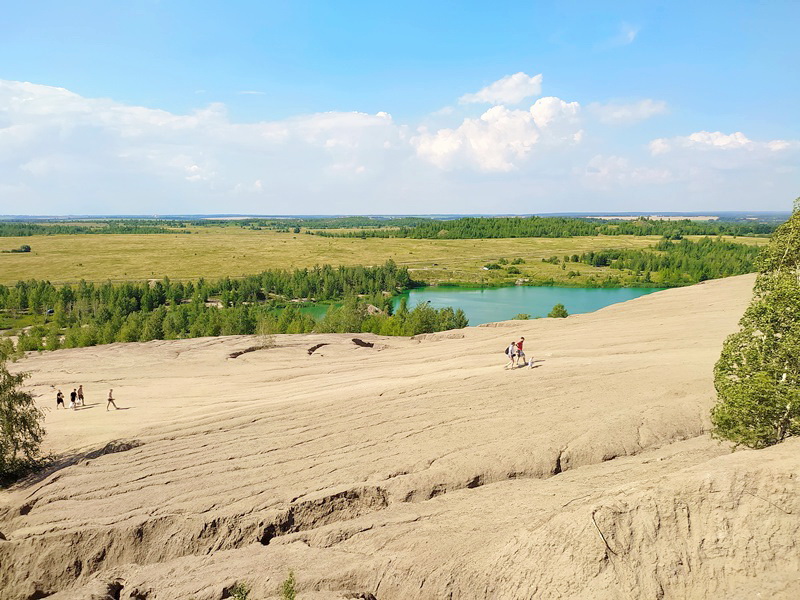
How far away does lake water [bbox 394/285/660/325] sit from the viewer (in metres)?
101

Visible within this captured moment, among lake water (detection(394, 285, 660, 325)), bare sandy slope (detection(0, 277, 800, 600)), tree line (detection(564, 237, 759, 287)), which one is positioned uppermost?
tree line (detection(564, 237, 759, 287))

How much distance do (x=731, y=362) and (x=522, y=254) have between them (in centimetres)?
18362

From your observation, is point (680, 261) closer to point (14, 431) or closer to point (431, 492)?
point (431, 492)

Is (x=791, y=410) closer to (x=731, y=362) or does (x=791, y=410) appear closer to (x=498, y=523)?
(x=731, y=362)

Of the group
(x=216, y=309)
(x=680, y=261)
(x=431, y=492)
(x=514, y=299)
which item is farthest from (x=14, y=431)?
(x=680, y=261)

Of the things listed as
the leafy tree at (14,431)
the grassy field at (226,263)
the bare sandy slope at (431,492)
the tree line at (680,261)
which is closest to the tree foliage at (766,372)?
the bare sandy slope at (431,492)

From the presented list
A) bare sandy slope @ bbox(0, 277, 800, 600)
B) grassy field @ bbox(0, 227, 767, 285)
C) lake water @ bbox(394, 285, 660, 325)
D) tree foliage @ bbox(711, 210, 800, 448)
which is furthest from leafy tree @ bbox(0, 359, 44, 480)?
grassy field @ bbox(0, 227, 767, 285)

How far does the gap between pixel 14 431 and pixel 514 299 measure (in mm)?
107639

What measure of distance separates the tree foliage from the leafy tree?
88.7 feet

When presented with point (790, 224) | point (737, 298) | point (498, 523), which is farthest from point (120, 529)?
point (737, 298)

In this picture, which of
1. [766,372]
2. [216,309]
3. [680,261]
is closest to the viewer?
[766,372]

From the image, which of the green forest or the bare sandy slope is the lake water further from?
the bare sandy slope

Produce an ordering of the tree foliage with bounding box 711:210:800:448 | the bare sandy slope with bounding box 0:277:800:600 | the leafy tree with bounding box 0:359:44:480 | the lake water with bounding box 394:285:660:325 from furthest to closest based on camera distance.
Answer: the lake water with bounding box 394:285:660:325 < the leafy tree with bounding box 0:359:44:480 < the tree foliage with bounding box 711:210:800:448 < the bare sandy slope with bounding box 0:277:800:600

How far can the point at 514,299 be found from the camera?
118m
